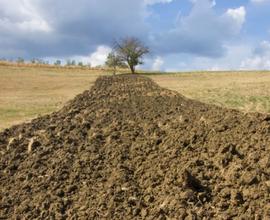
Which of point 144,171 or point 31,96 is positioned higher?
point 144,171

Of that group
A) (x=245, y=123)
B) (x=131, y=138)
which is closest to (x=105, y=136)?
(x=131, y=138)

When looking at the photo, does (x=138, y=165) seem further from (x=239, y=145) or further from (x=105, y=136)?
(x=105, y=136)

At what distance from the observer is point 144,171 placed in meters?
8.02

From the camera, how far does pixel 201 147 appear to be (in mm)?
8711

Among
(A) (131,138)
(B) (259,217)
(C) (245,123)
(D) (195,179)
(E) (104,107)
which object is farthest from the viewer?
(E) (104,107)

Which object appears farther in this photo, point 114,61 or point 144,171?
point 114,61

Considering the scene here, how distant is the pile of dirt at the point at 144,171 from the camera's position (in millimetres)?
6383

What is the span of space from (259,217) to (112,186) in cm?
235

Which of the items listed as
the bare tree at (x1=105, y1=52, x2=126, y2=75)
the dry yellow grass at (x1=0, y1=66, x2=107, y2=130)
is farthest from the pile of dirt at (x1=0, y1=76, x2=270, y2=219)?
the bare tree at (x1=105, y1=52, x2=126, y2=75)

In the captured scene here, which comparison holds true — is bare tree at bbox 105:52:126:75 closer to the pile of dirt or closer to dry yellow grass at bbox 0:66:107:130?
dry yellow grass at bbox 0:66:107:130

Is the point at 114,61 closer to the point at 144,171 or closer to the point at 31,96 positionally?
the point at 31,96

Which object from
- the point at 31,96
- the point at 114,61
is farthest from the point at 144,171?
the point at 114,61

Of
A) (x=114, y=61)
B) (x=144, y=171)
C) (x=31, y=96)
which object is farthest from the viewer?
(x=114, y=61)

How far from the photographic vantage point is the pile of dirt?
6.38 metres
